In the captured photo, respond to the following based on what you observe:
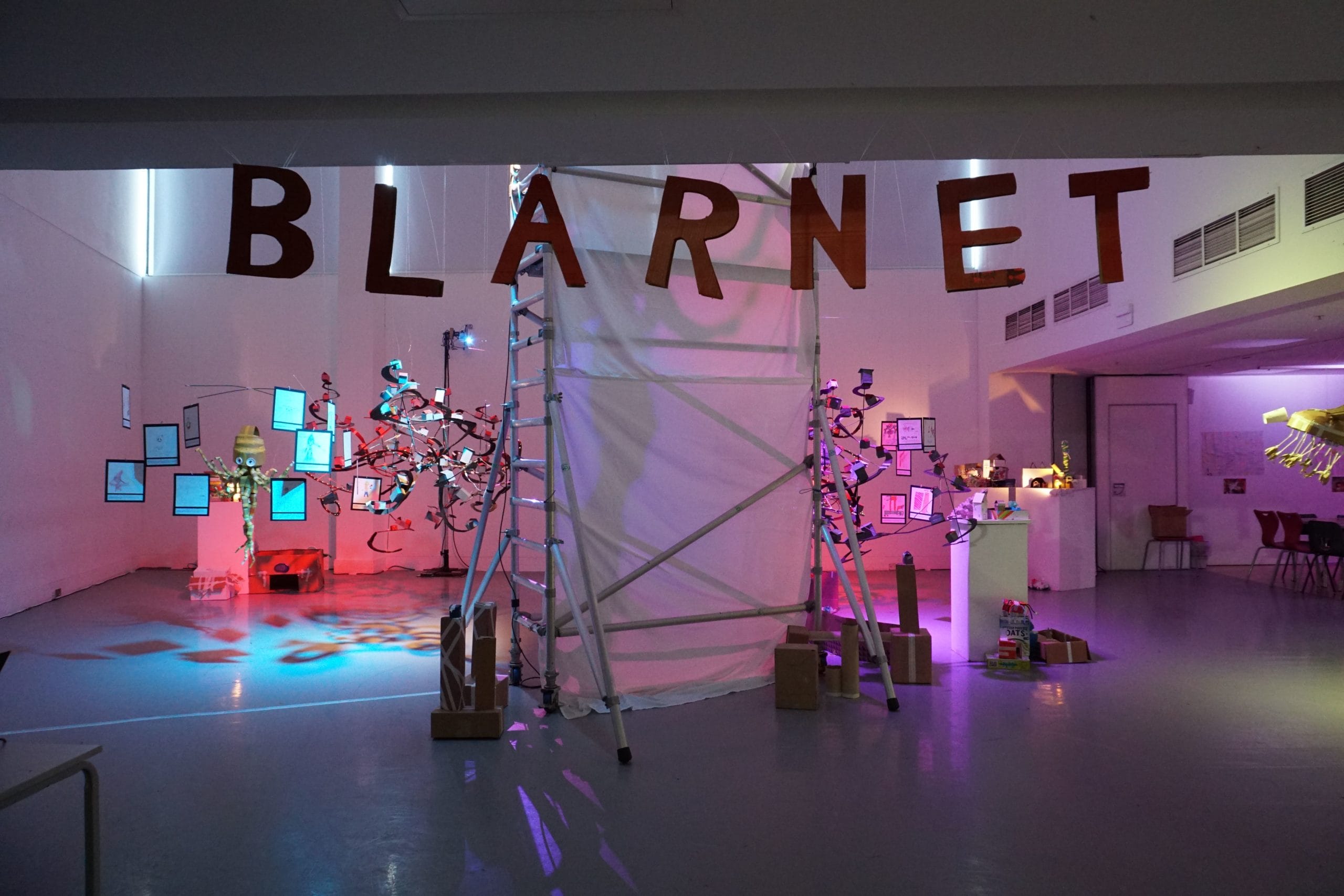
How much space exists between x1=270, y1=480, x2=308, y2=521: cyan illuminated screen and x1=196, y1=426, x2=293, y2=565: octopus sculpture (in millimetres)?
571

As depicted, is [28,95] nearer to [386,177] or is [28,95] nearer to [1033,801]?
[1033,801]

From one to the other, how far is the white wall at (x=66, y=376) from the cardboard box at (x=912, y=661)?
7.74 meters

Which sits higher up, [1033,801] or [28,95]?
[28,95]

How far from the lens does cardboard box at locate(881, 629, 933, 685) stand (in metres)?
5.41

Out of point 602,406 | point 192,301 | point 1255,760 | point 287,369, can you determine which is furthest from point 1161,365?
point 192,301

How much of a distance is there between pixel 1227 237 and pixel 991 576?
3.05 m

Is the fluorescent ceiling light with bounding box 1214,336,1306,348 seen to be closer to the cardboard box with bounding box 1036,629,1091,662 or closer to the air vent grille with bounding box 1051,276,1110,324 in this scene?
the air vent grille with bounding box 1051,276,1110,324

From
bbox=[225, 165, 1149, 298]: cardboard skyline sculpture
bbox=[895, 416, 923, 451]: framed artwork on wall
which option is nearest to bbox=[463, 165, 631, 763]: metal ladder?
bbox=[225, 165, 1149, 298]: cardboard skyline sculpture

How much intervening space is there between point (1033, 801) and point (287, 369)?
9.71 meters

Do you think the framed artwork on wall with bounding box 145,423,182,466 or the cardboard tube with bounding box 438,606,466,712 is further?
the framed artwork on wall with bounding box 145,423,182,466

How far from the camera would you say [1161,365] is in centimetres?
995

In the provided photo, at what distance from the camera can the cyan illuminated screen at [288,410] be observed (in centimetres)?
691

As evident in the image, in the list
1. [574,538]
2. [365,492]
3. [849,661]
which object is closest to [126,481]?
[365,492]

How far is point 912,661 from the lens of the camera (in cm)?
543
